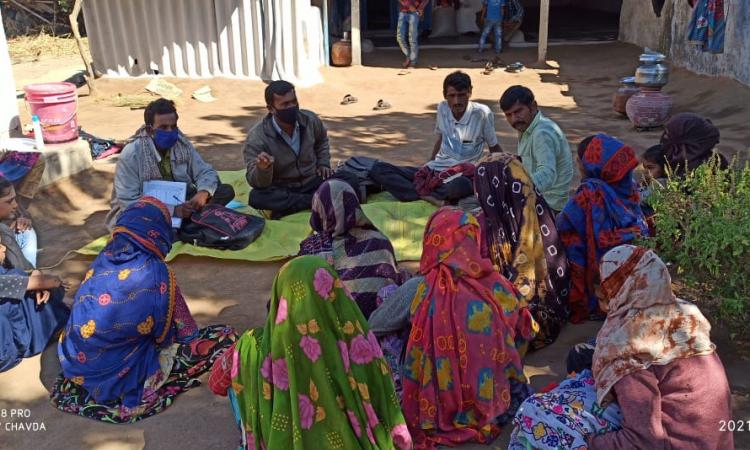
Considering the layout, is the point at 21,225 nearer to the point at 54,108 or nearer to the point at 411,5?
the point at 54,108

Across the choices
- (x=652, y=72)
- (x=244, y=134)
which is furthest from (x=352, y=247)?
(x=652, y=72)

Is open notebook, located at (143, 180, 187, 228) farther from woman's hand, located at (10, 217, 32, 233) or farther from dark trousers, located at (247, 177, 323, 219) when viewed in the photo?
woman's hand, located at (10, 217, 32, 233)

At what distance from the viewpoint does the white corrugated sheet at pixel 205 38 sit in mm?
11172

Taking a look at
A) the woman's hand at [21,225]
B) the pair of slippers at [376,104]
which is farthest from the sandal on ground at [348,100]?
the woman's hand at [21,225]

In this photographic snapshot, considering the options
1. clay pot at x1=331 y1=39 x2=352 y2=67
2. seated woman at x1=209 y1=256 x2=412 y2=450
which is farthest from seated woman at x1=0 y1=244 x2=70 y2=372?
clay pot at x1=331 y1=39 x2=352 y2=67

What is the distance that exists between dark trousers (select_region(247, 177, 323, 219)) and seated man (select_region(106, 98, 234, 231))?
19.1 inches

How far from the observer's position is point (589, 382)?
2.80m

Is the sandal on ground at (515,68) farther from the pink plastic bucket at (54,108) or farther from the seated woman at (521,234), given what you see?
the seated woman at (521,234)

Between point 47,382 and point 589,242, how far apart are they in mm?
3177

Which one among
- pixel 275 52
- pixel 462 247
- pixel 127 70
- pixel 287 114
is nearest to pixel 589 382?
pixel 462 247

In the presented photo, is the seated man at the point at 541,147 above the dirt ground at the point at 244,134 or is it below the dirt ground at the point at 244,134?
above

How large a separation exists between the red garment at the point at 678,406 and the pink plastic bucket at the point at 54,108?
246 inches

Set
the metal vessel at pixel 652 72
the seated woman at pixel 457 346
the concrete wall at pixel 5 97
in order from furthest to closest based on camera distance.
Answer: the metal vessel at pixel 652 72 → the concrete wall at pixel 5 97 → the seated woman at pixel 457 346

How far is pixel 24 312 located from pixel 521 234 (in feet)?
9.26
